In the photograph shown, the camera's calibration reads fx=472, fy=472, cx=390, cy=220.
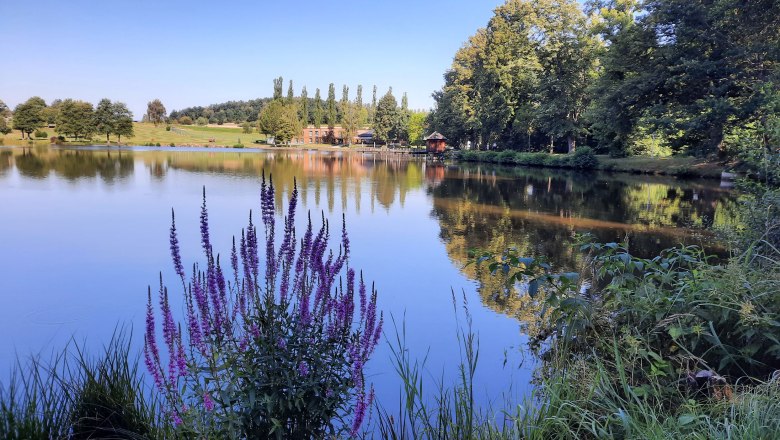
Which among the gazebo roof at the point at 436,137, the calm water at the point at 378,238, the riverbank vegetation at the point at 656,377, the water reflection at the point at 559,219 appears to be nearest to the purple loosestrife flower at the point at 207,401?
the riverbank vegetation at the point at 656,377

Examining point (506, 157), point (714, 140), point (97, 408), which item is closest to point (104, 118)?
point (506, 157)

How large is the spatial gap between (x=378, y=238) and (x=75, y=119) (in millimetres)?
76346

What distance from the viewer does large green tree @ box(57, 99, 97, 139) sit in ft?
228

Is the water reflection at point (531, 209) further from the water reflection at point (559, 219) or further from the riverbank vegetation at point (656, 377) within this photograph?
the riverbank vegetation at point (656, 377)

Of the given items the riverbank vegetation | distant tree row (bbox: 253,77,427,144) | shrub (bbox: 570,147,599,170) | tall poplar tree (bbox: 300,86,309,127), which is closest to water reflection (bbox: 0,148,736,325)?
the riverbank vegetation

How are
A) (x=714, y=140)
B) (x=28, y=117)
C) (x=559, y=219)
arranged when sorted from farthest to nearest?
(x=28, y=117) → (x=714, y=140) → (x=559, y=219)

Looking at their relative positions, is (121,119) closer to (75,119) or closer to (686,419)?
(75,119)

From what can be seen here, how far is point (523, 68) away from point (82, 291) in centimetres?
4490

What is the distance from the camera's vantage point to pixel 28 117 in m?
67.9

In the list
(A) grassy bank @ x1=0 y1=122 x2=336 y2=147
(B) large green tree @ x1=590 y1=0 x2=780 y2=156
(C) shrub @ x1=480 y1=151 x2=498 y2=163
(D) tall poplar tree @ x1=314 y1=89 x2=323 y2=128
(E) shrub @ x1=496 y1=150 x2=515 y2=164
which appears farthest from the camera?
(D) tall poplar tree @ x1=314 y1=89 x2=323 y2=128

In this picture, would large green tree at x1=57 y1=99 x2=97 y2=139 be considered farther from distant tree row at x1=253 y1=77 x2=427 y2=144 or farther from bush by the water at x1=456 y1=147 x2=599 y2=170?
bush by the water at x1=456 y1=147 x2=599 y2=170

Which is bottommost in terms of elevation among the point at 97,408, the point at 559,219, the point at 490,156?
the point at 97,408

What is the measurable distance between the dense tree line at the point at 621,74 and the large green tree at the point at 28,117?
59651 mm

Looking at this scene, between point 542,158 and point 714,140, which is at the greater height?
point 714,140
